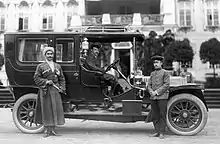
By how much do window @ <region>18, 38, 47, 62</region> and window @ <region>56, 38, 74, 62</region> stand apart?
0.36 metres

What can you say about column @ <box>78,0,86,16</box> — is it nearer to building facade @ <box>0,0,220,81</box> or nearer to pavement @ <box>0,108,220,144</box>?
building facade @ <box>0,0,220,81</box>

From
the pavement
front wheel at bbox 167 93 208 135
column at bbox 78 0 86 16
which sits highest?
column at bbox 78 0 86 16

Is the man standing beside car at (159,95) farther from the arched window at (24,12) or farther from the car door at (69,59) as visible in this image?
the arched window at (24,12)

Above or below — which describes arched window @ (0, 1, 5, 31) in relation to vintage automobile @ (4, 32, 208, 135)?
above

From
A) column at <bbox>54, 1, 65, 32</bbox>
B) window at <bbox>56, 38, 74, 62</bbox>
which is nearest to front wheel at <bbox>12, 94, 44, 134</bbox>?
window at <bbox>56, 38, 74, 62</bbox>

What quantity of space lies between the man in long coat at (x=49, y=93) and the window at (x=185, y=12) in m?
21.2

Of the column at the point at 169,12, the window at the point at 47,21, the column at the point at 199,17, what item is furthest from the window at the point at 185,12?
the window at the point at 47,21

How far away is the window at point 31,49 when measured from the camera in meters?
6.96

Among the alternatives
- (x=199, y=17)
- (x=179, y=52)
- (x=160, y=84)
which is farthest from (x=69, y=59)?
(x=199, y=17)

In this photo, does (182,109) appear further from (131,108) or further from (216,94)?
(216,94)

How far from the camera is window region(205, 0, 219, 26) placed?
25.6 metres

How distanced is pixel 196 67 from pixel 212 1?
626 cm

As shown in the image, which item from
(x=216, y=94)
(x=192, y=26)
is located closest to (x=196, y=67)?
(x=192, y=26)

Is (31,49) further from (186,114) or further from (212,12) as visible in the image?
(212,12)
